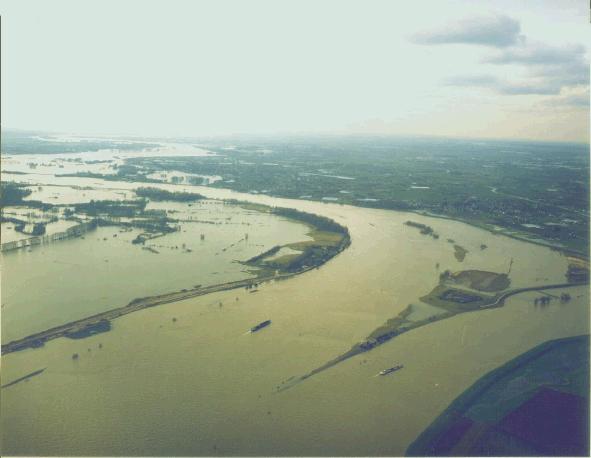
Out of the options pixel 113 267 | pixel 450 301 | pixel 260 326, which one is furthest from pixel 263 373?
pixel 113 267

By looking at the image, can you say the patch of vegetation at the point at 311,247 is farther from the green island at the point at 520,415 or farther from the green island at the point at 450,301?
the green island at the point at 520,415

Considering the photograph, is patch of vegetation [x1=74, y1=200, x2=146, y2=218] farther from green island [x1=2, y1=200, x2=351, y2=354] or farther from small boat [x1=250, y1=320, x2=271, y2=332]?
small boat [x1=250, y1=320, x2=271, y2=332]

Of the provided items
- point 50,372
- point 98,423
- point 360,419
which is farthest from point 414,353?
point 50,372

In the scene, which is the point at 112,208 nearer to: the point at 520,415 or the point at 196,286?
the point at 196,286

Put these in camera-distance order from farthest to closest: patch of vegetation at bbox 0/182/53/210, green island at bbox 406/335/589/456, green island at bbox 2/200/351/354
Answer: patch of vegetation at bbox 0/182/53/210, green island at bbox 2/200/351/354, green island at bbox 406/335/589/456

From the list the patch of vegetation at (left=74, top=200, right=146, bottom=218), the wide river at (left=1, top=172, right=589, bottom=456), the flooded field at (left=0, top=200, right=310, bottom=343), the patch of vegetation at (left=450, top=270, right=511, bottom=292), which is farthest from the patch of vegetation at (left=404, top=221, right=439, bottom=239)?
the patch of vegetation at (left=74, top=200, right=146, bottom=218)

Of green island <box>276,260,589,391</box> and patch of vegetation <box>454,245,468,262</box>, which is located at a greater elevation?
patch of vegetation <box>454,245,468,262</box>
